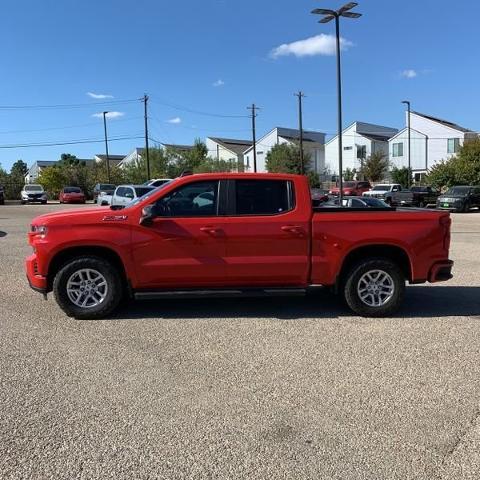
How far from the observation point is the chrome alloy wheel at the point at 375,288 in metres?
6.93

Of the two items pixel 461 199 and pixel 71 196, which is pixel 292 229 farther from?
pixel 71 196

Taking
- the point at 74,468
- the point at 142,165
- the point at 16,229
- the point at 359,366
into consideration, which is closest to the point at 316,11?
the point at 16,229

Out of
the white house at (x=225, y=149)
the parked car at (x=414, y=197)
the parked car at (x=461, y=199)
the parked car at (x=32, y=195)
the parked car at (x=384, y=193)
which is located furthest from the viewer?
the white house at (x=225, y=149)

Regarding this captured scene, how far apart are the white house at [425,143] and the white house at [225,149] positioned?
2819 centimetres

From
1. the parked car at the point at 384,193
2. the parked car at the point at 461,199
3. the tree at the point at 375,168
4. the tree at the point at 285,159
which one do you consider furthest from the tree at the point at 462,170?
the tree at the point at 285,159

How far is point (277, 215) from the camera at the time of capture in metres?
6.76

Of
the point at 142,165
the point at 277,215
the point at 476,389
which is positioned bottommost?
the point at 476,389

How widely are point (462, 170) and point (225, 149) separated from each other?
57065mm

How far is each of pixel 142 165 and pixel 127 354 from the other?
74.0m

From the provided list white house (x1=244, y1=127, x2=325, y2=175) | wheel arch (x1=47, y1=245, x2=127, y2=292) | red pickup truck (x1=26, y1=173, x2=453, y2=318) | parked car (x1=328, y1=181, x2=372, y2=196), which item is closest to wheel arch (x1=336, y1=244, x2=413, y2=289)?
red pickup truck (x1=26, y1=173, x2=453, y2=318)

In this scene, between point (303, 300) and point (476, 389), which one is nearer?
point (476, 389)

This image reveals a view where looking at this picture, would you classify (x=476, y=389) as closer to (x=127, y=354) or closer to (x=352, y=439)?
(x=352, y=439)

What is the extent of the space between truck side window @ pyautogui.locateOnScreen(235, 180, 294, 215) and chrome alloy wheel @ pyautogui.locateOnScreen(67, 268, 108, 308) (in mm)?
1858

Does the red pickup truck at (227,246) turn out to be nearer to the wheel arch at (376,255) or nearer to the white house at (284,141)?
the wheel arch at (376,255)
